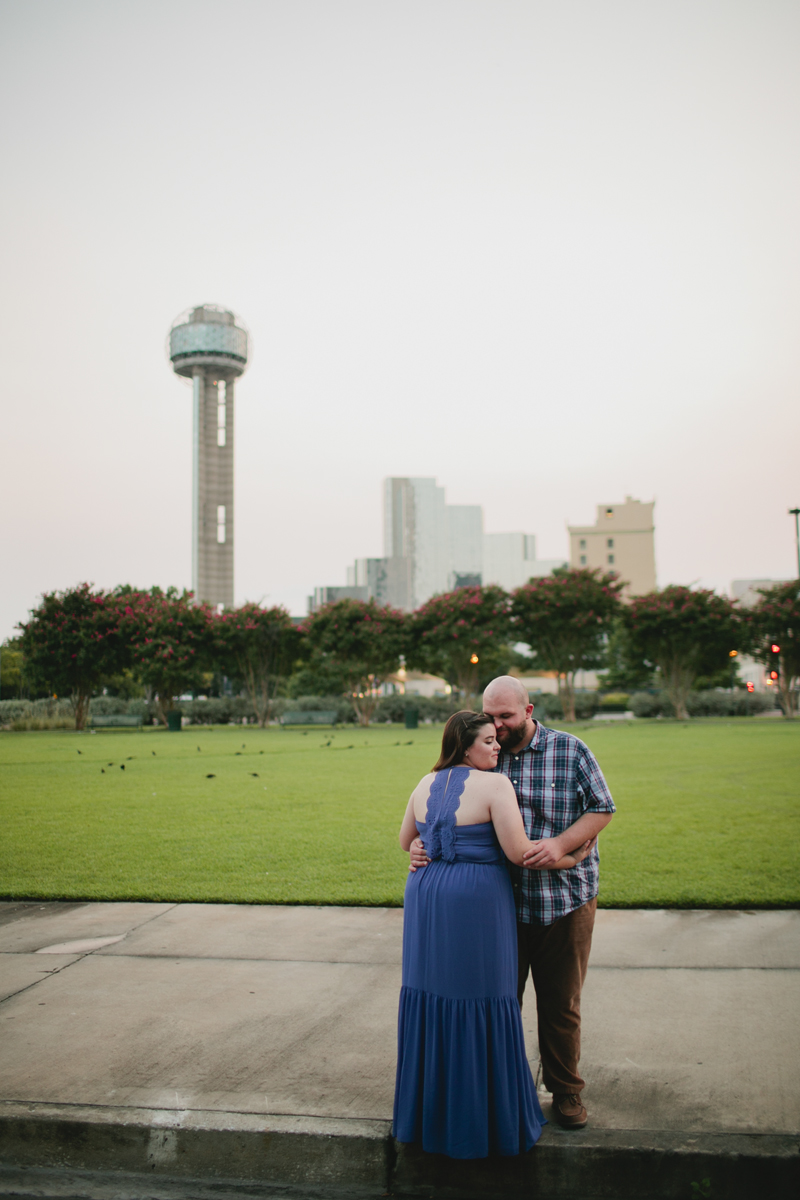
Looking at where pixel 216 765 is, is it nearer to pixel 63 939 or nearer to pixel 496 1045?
pixel 63 939

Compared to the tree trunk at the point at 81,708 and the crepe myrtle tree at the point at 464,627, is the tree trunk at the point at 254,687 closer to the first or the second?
the crepe myrtle tree at the point at 464,627

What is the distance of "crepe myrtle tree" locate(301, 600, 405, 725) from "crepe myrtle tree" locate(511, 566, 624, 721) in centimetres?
540

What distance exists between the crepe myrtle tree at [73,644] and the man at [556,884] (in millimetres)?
33130

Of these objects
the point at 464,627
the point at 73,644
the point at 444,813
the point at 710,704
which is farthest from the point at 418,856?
the point at 710,704

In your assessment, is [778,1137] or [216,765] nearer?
[778,1137]

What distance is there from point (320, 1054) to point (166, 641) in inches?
1279

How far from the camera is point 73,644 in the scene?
112 ft

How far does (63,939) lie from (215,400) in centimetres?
13249

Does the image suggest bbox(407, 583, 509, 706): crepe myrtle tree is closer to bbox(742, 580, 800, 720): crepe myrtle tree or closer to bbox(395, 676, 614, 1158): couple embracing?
bbox(742, 580, 800, 720): crepe myrtle tree

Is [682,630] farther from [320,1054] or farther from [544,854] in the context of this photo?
[544,854]

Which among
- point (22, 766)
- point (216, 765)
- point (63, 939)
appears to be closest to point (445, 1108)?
point (63, 939)

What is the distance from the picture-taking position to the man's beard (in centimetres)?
351

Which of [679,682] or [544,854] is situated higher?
[679,682]

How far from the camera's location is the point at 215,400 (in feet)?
431
